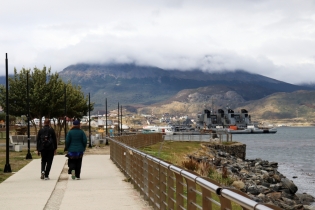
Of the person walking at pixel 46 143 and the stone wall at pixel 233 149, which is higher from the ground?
the person walking at pixel 46 143

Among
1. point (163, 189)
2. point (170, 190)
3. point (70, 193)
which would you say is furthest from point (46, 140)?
point (170, 190)

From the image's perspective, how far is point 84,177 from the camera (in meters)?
19.5

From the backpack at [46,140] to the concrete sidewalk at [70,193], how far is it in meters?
1.00

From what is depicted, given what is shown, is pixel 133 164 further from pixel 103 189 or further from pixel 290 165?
pixel 290 165

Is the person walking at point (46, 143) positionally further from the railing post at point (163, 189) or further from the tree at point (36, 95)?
the tree at point (36, 95)

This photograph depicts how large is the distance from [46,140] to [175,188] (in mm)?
8786

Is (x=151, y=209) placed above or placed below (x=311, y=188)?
above

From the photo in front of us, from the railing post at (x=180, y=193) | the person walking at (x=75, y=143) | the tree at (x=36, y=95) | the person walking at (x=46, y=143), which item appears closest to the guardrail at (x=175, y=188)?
the railing post at (x=180, y=193)

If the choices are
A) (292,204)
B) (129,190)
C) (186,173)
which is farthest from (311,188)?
(186,173)

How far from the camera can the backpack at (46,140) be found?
1805cm

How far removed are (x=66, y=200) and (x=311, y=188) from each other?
93.3 ft

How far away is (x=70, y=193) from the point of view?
14.7 m

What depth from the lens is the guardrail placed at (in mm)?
5688

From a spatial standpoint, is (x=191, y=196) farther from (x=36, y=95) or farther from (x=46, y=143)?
(x=36, y=95)
